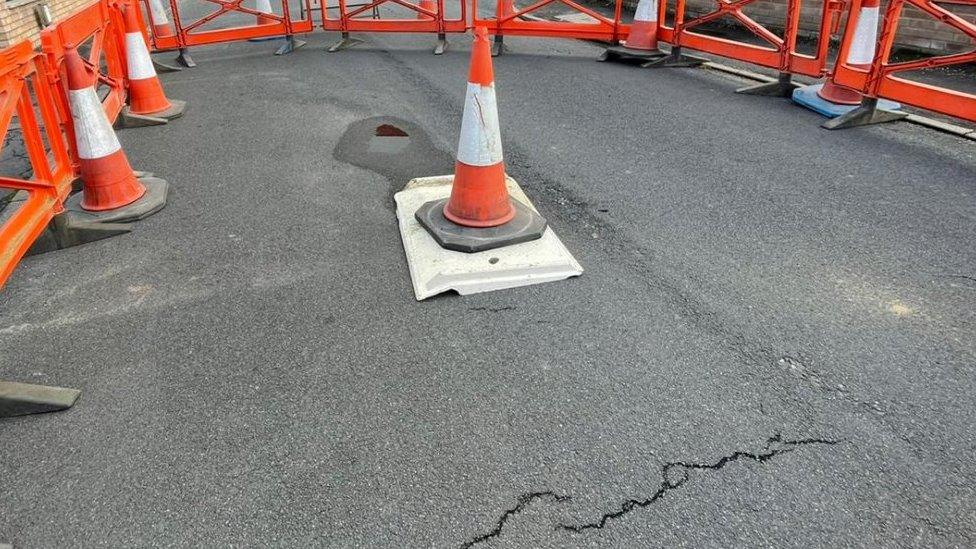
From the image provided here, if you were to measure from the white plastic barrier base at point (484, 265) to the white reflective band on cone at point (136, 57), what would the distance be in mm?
4248

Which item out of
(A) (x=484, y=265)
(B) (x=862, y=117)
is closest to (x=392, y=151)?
(A) (x=484, y=265)

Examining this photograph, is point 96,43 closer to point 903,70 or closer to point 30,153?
point 30,153

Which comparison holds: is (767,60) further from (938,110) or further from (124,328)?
(124,328)

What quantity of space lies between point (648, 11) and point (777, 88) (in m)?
2.41

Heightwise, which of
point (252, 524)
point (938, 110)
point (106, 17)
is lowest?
point (252, 524)

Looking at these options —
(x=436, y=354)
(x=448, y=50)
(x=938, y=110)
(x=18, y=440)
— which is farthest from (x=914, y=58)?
(x=18, y=440)

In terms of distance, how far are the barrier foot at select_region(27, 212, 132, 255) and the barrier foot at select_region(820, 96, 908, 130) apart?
19.9 feet

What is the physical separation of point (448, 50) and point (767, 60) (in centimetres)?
466

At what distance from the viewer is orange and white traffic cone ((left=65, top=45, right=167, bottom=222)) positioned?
13.9 ft

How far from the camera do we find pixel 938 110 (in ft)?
18.1

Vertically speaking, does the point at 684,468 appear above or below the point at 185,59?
below

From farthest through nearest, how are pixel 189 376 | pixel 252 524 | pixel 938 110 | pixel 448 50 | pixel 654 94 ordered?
pixel 448 50 → pixel 654 94 → pixel 938 110 → pixel 189 376 → pixel 252 524

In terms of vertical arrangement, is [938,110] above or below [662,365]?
above

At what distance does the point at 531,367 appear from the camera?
2.95m
